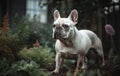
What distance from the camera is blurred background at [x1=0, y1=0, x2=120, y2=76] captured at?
5301 millimetres

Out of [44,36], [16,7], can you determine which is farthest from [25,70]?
[16,7]

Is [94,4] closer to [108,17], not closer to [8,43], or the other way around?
[108,17]

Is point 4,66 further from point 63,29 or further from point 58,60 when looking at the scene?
point 63,29

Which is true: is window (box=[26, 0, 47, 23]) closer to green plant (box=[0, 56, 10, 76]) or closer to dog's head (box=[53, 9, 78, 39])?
green plant (box=[0, 56, 10, 76])

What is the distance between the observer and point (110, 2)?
933 centimetres

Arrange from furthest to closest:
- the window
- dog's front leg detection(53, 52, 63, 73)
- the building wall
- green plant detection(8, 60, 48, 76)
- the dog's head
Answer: the window, the building wall, dog's front leg detection(53, 52, 63, 73), green plant detection(8, 60, 48, 76), the dog's head

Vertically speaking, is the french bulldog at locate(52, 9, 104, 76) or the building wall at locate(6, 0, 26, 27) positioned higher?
the building wall at locate(6, 0, 26, 27)

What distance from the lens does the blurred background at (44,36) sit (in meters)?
5.30

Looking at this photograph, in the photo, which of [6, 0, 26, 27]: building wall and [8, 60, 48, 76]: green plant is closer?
[8, 60, 48, 76]: green plant

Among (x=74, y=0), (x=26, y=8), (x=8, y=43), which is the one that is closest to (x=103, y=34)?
(x=74, y=0)

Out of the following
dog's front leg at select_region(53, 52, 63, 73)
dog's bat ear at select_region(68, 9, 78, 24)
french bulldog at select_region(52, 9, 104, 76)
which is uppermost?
dog's bat ear at select_region(68, 9, 78, 24)

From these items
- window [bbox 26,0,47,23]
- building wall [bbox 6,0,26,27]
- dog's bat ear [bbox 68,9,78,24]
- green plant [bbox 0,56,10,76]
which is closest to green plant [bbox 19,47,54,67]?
green plant [bbox 0,56,10,76]

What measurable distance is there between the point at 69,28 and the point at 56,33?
233 millimetres

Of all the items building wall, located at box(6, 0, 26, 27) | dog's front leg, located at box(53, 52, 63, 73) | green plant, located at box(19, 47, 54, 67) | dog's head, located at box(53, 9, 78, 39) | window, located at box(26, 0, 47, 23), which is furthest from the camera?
window, located at box(26, 0, 47, 23)
